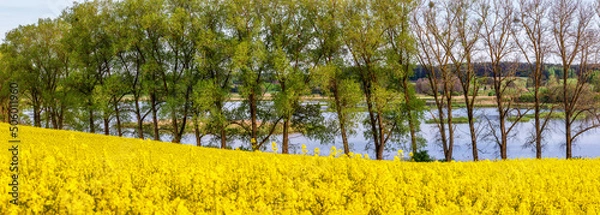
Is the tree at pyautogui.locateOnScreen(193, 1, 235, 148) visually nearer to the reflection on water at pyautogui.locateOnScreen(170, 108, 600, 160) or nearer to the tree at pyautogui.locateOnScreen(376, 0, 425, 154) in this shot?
the reflection on water at pyautogui.locateOnScreen(170, 108, 600, 160)

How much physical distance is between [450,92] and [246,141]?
1489 cm

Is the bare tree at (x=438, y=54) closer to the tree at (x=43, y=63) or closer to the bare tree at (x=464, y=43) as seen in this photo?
the bare tree at (x=464, y=43)

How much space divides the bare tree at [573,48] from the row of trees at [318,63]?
75 millimetres

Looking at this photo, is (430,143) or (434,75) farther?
(430,143)

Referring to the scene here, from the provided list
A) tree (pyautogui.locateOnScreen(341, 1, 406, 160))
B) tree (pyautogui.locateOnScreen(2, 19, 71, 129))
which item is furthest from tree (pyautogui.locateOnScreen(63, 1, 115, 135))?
tree (pyautogui.locateOnScreen(341, 1, 406, 160))

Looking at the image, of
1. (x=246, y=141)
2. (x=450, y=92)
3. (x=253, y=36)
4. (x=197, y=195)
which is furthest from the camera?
(x=246, y=141)

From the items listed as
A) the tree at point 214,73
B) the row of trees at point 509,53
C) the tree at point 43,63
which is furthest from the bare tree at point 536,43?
the tree at point 43,63

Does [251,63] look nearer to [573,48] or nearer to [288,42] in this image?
[288,42]

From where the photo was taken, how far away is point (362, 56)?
3684 cm

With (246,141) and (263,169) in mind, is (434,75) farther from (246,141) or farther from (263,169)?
(263,169)

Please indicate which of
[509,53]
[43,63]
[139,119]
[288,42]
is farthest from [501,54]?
[43,63]

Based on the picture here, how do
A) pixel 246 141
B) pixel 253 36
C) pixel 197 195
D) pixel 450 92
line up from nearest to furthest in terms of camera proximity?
pixel 197 195 < pixel 450 92 < pixel 253 36 < pixel 246 141

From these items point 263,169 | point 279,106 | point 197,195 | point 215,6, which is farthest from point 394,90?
point 197,195

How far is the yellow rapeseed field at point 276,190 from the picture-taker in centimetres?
751
